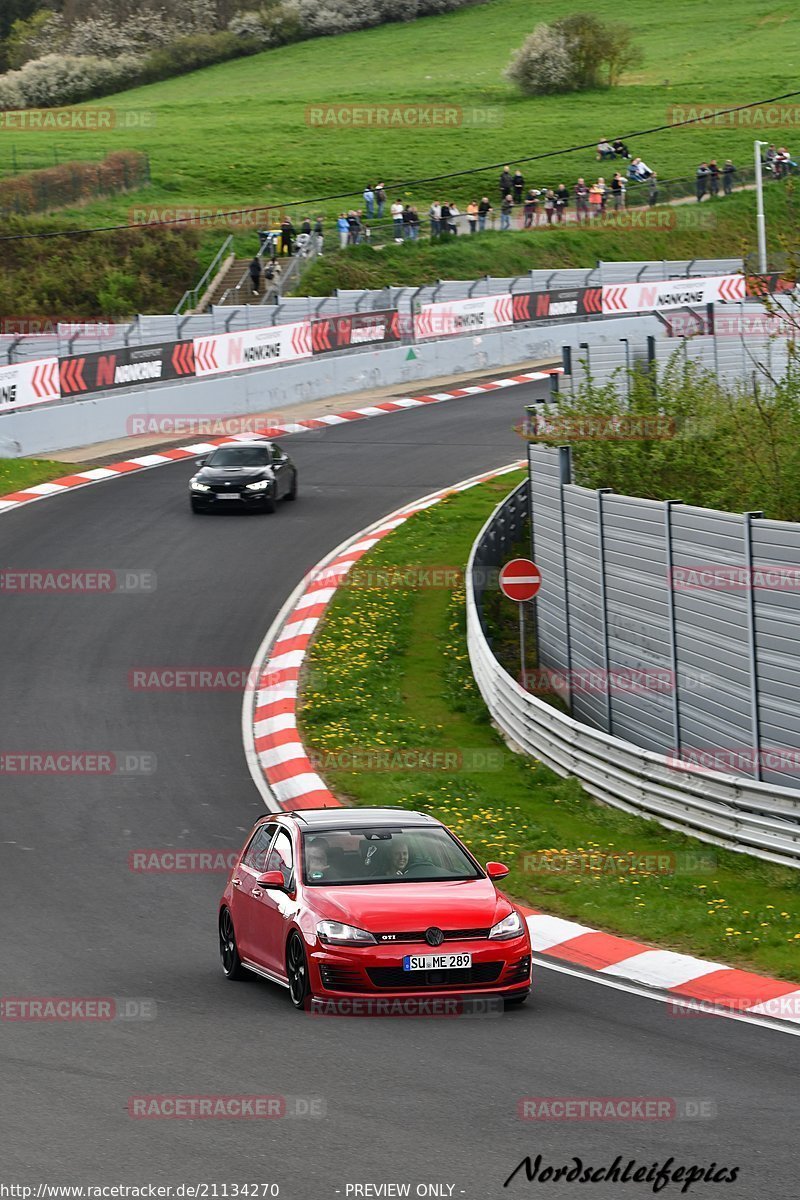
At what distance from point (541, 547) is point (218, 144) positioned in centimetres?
6662

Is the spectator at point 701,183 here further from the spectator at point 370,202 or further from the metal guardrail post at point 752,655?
the metal guardrail post at point 752,655

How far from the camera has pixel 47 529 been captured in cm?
2920

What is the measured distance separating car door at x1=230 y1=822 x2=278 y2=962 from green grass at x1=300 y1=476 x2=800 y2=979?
2910mm

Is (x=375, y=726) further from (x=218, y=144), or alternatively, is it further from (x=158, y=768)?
(x=218, y=144)

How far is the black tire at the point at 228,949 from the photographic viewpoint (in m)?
11.7

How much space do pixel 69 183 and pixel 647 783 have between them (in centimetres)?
5450

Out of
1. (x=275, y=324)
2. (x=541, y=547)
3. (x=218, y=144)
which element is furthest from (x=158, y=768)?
(x=218, y=144)

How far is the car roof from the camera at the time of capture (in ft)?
38.3

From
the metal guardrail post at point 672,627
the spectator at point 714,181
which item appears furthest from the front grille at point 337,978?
the spectator at point 714,181

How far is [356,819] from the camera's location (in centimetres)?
1186

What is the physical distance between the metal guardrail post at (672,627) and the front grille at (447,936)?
6.61m

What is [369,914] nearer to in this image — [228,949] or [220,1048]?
[220,1048]

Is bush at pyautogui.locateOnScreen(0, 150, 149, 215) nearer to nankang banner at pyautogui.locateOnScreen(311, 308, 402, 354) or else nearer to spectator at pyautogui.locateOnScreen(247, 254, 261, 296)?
spectator at pyautogui.locateOnScreen(247, 254, 261, 296)

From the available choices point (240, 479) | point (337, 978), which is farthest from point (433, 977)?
point (240, 479)
